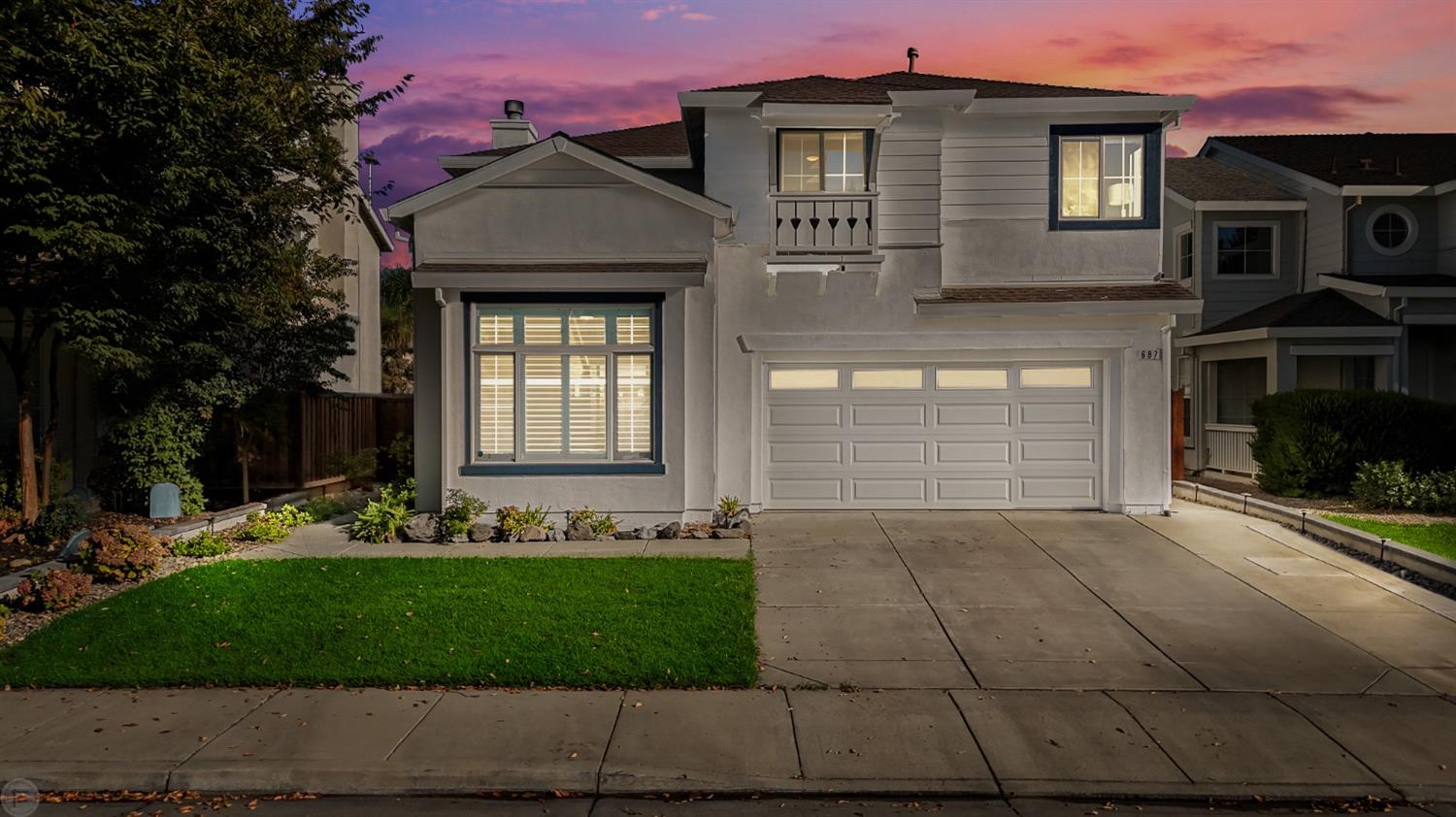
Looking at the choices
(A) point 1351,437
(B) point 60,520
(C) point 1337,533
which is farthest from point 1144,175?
(B) point 60,520

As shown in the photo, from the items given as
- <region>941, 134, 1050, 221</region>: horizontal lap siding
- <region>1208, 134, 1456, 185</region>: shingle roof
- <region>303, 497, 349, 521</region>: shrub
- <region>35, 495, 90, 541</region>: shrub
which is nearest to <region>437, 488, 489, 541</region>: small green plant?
<region>303, 497, 349, 521</region>: shrub

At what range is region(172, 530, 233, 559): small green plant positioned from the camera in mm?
11231

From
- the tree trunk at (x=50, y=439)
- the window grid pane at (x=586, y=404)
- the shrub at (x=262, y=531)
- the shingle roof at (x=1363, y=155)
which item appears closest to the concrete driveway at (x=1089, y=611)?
the window grid pane at (x=586, y=404)

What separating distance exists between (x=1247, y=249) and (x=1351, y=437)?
8.22 m

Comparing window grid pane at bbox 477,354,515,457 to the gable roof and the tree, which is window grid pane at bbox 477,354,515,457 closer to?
the tree

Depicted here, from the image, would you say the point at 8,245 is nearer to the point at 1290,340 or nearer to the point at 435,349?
the point at 435,349

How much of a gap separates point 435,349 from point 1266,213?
18338 mm

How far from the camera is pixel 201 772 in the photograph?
5590 mm

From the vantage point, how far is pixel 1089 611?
9062 millimetres

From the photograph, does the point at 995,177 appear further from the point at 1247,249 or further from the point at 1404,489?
the point at 1247,249

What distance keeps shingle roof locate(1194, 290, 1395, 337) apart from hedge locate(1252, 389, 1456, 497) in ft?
13.6

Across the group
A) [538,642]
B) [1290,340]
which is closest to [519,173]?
[538,642]

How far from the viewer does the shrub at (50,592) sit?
29.0ft

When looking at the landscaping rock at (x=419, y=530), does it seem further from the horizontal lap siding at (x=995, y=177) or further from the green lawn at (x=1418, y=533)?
the green lawn at (x=1418, y=533)
